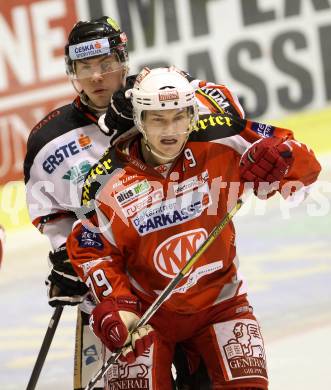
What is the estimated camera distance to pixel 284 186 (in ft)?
13.1

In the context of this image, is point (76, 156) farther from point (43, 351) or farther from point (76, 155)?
point (43, 351)

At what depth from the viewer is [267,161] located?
385 cm

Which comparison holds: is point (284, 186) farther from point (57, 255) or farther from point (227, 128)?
point (57, 255)

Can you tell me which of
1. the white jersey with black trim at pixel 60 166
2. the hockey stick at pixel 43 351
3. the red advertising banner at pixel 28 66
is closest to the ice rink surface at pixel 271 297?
the hockey stick at pixel 43 351

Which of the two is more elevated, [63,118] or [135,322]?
[63,118]

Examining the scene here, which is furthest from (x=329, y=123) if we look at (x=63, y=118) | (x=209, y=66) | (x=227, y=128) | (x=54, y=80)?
(x=227, y=128)

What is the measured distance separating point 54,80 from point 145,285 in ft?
15.9

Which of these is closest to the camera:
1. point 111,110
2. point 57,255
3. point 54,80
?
point 111,110

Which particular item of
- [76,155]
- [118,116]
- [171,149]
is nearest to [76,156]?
[76,155]

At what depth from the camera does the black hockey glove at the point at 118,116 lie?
4.30 meters

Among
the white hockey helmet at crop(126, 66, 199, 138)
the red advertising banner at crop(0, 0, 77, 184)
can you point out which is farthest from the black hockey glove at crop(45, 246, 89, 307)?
the red advertising banner at crop(0, 0, 77, 184)

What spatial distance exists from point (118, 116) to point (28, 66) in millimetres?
4513

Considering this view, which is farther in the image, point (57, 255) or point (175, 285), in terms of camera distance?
point (57, 255)

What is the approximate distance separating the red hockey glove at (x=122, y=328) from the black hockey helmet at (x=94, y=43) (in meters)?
1.29
